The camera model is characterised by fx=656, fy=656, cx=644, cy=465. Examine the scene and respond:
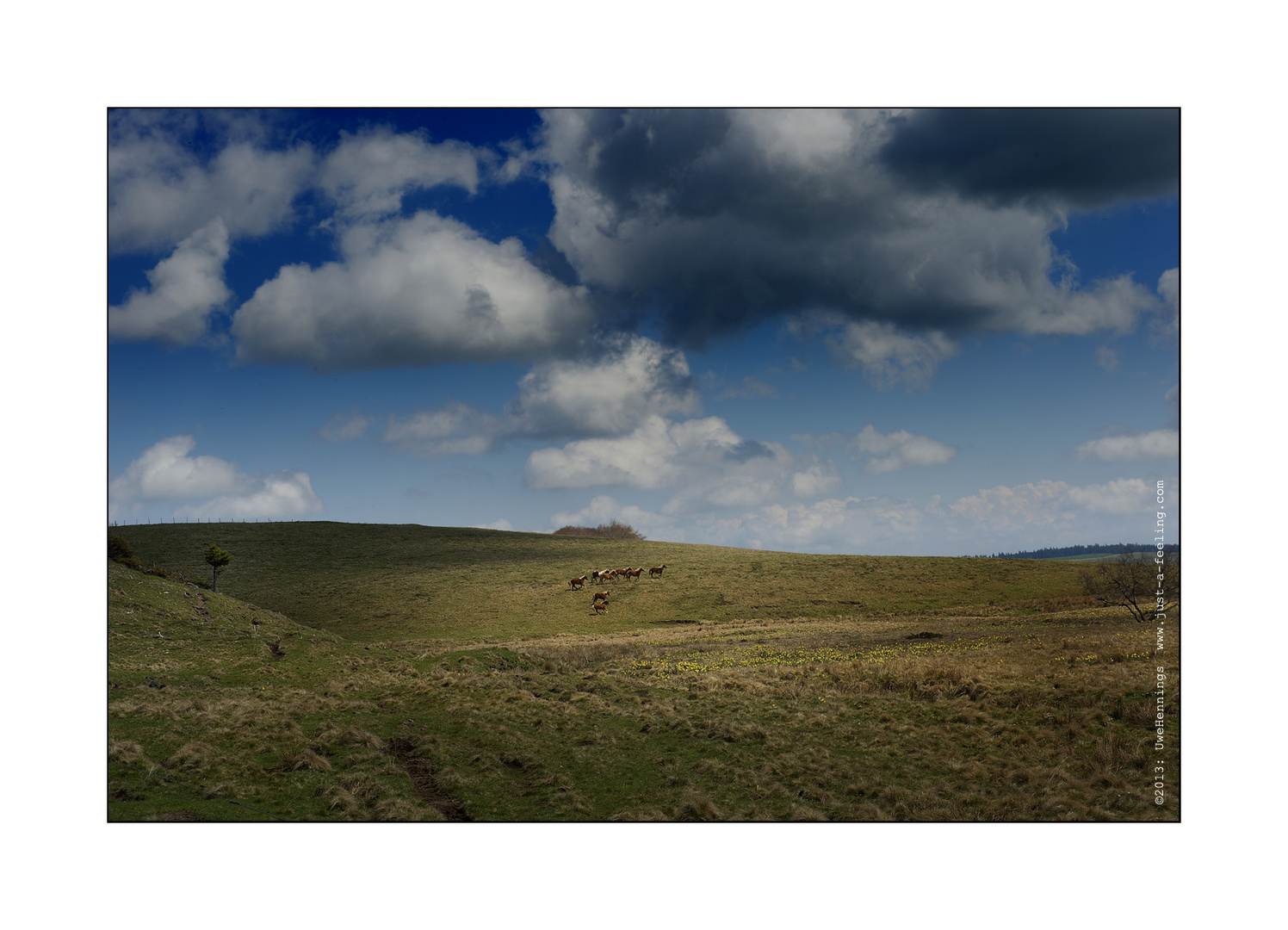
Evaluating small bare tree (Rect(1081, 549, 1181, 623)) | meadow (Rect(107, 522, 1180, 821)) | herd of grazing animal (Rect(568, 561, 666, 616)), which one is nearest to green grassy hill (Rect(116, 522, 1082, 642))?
herd of grazing animal (Rect(568, 561, 666, 616))

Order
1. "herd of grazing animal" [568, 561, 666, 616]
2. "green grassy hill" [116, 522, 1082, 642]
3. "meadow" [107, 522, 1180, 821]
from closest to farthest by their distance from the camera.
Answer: "meadow" [107, 522, 1180, 821], "green grassy hill" [116, 522, 1082, 642], "herd of grazing animal" [568, 561, 666, 616]

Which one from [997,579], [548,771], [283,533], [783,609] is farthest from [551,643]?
[283,533]

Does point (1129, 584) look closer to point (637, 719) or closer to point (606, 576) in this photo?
point (637, 719)

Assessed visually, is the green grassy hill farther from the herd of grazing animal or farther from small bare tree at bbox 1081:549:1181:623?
small bare tree at bbox 1081:549:1181:623

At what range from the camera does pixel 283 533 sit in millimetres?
86438

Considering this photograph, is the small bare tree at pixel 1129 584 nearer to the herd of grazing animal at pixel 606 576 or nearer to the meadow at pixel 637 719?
the meadow at pixel 637 719

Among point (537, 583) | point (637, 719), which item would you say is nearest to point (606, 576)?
point (537, 583)

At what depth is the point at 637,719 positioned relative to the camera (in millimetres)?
20797

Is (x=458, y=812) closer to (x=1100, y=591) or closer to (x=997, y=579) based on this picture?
(x=1100, y=591)

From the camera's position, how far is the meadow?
1395cm

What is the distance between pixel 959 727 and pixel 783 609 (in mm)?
35694

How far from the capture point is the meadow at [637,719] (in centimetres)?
1395

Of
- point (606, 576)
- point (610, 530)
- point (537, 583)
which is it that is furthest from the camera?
point (610, 530)

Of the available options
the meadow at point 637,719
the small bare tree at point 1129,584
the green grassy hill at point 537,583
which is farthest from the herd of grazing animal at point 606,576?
the small bare tree at point 1129,584
